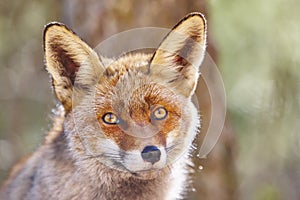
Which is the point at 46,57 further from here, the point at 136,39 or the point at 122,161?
the point at 136,39

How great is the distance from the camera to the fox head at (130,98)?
4.20 m

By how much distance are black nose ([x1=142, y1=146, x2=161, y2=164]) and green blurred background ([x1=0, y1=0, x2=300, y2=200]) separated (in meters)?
3.62

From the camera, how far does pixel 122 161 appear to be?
Result: 14.2 feet

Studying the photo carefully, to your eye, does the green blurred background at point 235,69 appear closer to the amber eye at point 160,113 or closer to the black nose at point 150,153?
the amber eye at point 160,113

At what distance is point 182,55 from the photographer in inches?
180

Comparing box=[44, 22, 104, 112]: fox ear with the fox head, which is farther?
Result: box=[44, 22, 104, 112]: fox ear

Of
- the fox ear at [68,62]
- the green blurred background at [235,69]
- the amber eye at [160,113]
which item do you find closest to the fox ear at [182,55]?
the amber eye at [160,113]

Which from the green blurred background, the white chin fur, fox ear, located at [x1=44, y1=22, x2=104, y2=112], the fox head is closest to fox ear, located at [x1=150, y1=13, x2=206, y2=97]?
the fox head

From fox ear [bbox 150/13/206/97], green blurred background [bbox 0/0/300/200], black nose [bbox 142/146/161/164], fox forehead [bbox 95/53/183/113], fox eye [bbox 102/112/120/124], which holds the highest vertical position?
fox ear [bbox 150/13/206/97]

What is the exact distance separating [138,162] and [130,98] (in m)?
0.38

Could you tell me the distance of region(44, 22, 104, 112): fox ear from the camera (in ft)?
14.5

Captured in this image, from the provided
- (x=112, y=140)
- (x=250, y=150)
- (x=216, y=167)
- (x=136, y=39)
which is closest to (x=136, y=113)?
(x=112, y=140)

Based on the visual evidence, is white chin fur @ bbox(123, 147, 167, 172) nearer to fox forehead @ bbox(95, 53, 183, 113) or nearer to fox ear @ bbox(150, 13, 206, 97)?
fox forehead @ bbox(95, 53, 183, 113)

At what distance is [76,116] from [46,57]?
0.43 m
